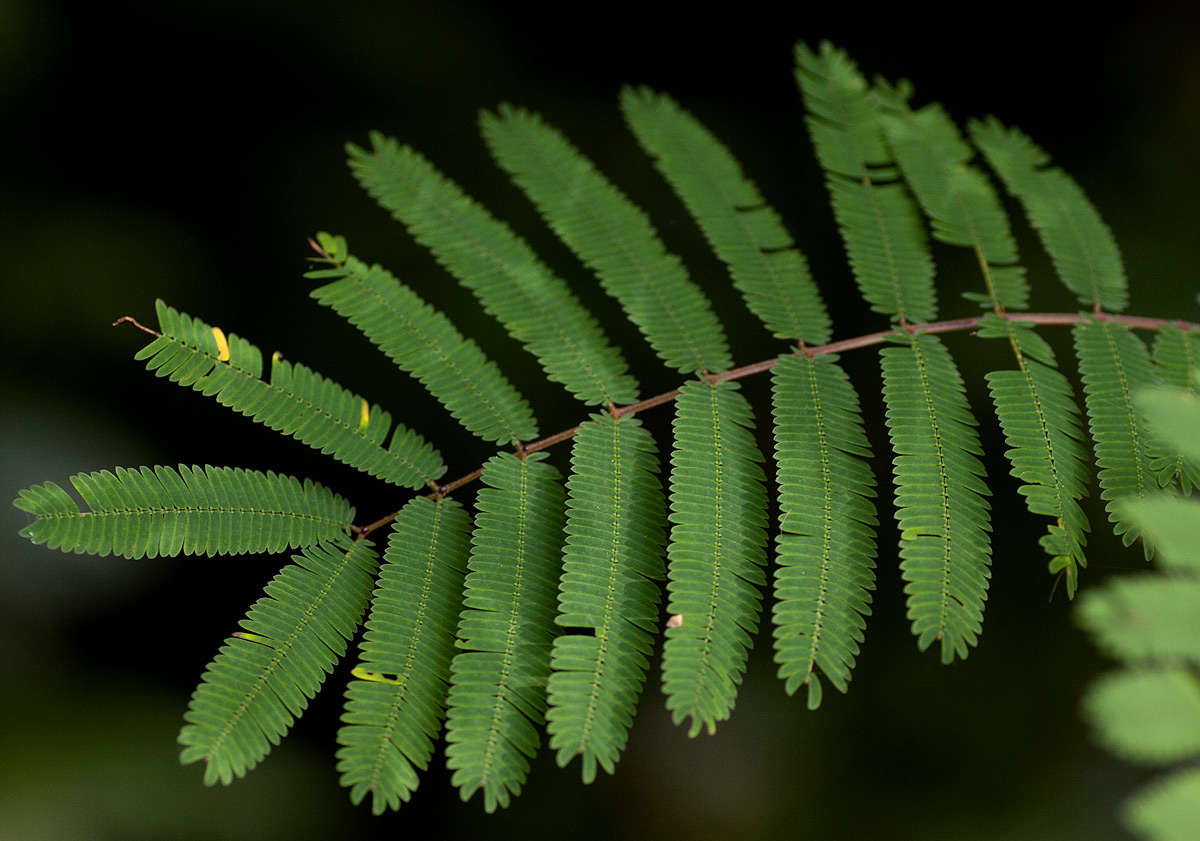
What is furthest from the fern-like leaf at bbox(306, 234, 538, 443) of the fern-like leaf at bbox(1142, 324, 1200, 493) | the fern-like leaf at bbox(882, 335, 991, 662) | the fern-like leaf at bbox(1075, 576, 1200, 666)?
the fern-like leaf at bbox(1142, 324, 1200, 493)

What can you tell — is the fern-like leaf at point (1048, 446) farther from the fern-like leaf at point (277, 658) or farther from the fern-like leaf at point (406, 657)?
the fern-like leaf at point (277, 658)

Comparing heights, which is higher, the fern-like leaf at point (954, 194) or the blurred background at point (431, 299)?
the fern-like leaf at point (954, 194)

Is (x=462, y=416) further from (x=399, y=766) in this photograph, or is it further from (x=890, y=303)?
(x=890, y=303)

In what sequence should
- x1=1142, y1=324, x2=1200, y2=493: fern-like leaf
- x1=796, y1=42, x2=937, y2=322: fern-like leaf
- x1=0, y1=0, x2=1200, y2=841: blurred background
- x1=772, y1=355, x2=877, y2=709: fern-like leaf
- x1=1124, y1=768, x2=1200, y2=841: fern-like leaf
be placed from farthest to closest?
x1=0, y1=0, x2=1200, y2=841: blurred background < x1=796, y1=42, x2=937, y2=322: fern-like leaf < x1=1142, y1=324, x2=1200, y2=493: fern-like leaf < x1=772, y1=355, x2=877, y2=709: fern-like leaf < x1=1124, y1=768, x2=1200, y2=841: fern-like leaf

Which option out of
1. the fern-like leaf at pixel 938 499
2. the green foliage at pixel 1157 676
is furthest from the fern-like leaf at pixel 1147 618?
the fern-like leaf at pixel 938 499

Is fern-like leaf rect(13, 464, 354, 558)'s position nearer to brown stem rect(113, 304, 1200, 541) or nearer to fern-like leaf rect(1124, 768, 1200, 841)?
brown stem rect(113, 304, 1200, 541)
